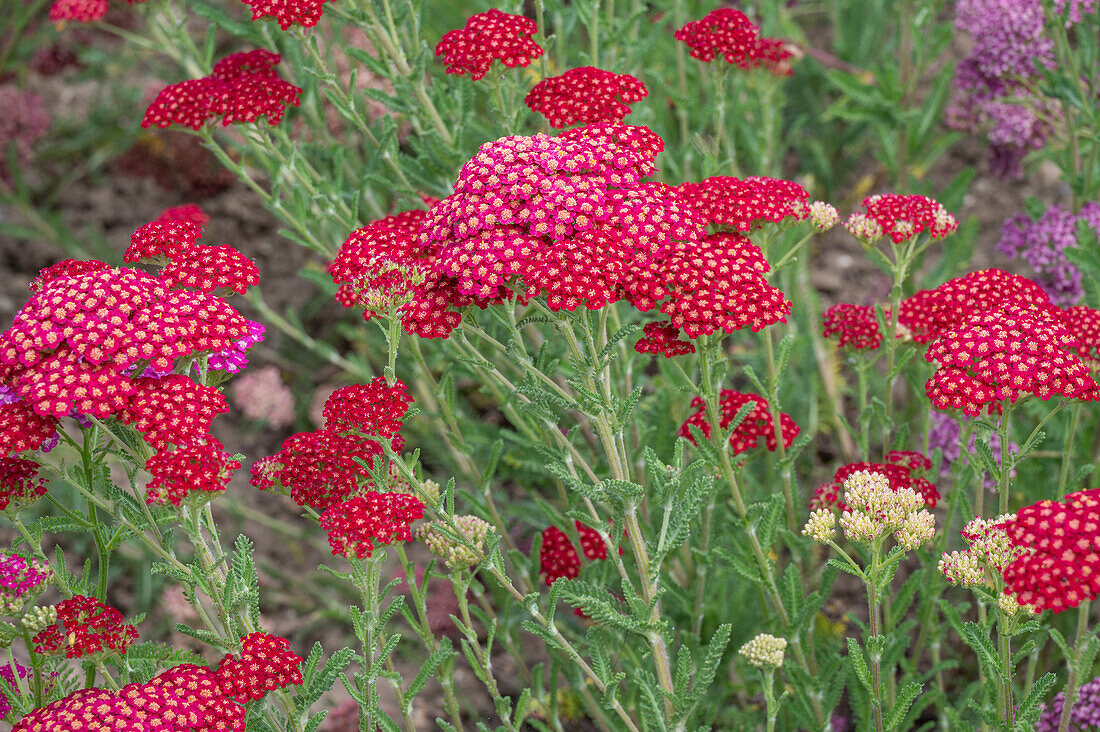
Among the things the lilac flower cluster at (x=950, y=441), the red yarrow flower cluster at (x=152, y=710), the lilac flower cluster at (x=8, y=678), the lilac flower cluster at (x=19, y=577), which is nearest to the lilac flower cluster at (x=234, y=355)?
the lilac flower cluster at (x=19, y=577)

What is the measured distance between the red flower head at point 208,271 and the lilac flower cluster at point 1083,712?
8.86 ft

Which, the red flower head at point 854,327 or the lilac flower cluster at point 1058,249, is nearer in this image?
the red flower head at point 854,327

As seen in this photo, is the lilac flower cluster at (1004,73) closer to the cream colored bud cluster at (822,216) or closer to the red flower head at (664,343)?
the cream colored bud cluster at (822,216)

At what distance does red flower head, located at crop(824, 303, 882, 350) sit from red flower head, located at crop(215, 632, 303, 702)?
2013 mm

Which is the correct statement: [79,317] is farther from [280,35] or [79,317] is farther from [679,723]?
[280,35]

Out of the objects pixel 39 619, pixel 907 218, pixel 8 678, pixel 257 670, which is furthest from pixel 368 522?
pixel 907 218

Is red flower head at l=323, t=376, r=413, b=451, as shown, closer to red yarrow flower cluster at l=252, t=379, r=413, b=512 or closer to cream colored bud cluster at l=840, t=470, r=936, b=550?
red yarrow flower cluster at l=252, t=379, r=413, b=512

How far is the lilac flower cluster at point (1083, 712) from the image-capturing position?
116 inches

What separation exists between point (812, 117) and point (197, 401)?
518 cm

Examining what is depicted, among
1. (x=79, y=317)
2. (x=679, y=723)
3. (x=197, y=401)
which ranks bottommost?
(x=679, y=723)

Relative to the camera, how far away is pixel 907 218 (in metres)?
3.16

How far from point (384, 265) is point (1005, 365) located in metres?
1.63

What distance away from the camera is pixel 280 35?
4410mm

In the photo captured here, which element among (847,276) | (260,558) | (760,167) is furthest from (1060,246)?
(260,558)
